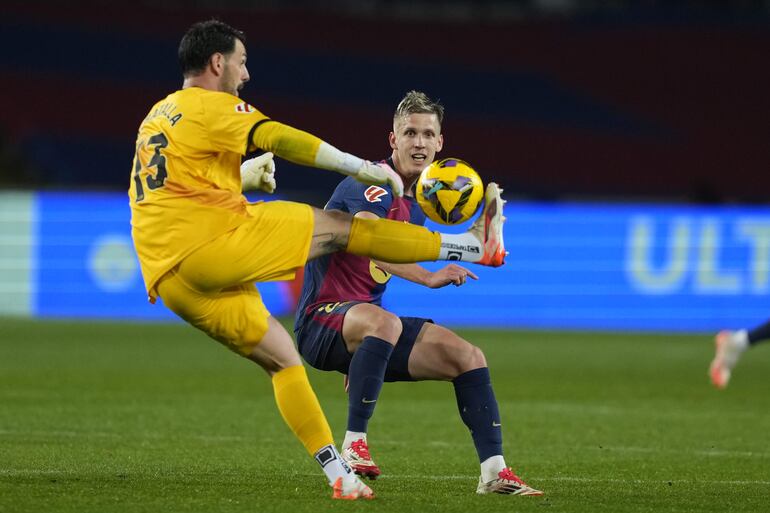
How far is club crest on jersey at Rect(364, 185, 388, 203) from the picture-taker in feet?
21.8

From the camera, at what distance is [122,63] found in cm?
2859

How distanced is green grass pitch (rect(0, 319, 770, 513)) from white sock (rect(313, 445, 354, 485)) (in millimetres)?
160

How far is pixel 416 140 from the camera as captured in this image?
689cm

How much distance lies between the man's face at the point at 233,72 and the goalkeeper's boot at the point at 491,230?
1239mm

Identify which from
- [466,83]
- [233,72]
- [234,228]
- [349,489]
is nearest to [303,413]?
[349,489]

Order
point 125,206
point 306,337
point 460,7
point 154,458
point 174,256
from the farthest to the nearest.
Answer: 1. point 460,7
2. point 125,206
3. point 154,458
4. point 306,337
5. point 174,256

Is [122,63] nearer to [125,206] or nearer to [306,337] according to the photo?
[125,206]

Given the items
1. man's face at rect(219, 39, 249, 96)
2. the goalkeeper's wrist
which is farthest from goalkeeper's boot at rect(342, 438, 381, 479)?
man's face at rect(219, 39, 249, 96)

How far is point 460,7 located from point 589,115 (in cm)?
415

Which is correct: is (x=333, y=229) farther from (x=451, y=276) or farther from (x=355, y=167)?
(x=451, y=276)

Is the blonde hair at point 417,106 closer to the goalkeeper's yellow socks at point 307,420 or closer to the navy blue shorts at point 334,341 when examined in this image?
the navy blue shorts at point 334,341

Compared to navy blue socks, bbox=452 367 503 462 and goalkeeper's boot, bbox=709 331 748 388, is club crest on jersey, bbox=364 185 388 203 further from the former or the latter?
goalkeeper's boot, bbox=709 331 748 388

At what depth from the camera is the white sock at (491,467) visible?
20.1 ft

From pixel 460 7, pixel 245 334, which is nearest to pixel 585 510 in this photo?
pixel 245 334
